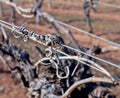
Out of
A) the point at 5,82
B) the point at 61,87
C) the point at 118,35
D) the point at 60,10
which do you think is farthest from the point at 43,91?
the point at 60,10

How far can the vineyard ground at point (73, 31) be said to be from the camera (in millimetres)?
6523

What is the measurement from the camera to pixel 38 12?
4418 millimetres

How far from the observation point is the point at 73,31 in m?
11.0

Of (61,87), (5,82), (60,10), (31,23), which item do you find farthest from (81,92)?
(60,10)

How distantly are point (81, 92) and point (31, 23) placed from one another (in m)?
7.22

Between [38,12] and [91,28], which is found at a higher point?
[38,12]

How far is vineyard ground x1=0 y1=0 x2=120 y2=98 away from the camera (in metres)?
6.52

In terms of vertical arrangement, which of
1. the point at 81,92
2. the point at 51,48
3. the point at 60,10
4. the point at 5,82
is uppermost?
the point at 51,48

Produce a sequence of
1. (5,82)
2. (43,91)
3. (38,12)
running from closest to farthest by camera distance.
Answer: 1. (38,12)
2. (43,91)
3. (5,82)

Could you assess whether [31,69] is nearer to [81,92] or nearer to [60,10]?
[81,92]

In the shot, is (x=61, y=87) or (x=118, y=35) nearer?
(x=61, y=87)

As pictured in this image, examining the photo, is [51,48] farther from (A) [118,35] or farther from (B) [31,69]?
(A) [118,35]

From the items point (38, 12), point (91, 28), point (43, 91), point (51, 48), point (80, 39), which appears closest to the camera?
point (51, 48)

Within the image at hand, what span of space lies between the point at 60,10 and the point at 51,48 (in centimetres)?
1051
